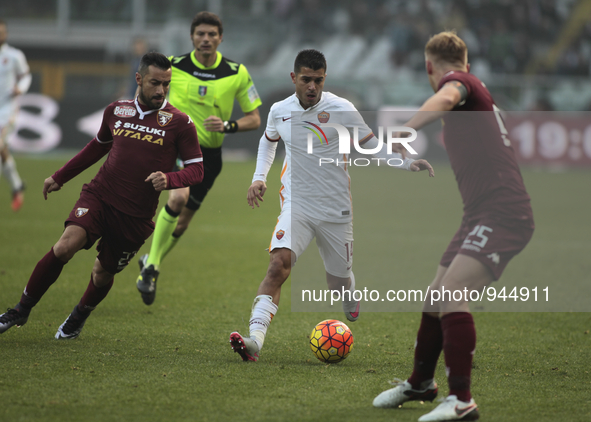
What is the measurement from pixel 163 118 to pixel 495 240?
2467 mm

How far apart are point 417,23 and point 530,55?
13.8 feet

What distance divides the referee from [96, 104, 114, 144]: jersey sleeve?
1.64 metres

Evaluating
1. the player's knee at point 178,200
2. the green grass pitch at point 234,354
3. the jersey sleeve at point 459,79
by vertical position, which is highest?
the jersey sleeve at point 459,79

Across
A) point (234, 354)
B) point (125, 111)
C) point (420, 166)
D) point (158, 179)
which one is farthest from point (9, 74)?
point (420, 166)

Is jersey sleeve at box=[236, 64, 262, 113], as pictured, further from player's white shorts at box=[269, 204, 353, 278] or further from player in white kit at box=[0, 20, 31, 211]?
player in white kit at box=[0, 20, 31, 211]

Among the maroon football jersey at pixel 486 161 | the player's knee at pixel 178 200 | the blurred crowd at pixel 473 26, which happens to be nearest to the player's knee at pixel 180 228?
the player's knee at pixel 178 200

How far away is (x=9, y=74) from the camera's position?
A: 35.0ft

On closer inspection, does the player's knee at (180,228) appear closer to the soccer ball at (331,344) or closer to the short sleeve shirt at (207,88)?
the short sleeve shirt at (207,88)

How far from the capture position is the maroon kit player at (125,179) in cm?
468

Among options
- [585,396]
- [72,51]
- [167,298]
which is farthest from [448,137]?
[72,51]

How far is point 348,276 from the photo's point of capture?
5152 mm

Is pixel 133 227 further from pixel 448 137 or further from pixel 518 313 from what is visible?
pixel 518 313

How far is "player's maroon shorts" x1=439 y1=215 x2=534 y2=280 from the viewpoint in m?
3.51

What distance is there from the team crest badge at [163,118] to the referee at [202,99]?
1.58 m
